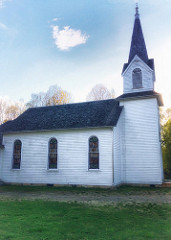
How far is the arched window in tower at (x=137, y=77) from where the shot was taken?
69.6 ft

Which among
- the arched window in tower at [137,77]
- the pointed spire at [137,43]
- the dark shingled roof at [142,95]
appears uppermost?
the pointed spire at [137,43]

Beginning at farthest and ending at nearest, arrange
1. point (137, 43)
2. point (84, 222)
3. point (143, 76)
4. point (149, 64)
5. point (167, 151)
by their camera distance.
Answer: point (167, 151) < point (137, 43) < point (149, 64) < point (143, 76) < point (84, 222)

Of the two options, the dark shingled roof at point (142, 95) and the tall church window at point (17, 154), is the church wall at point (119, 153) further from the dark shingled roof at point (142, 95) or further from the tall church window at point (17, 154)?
the tall church window at point (17, 154)

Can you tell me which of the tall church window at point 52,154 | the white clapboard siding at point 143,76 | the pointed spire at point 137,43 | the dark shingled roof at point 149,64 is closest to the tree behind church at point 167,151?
the white clapboard siding at point 143,76

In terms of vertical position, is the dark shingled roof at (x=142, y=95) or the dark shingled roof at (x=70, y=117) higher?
the dark shingled roof at (x=142, y=95)

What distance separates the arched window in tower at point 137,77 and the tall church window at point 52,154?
385 inches

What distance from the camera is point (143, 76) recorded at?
2109 centimetres

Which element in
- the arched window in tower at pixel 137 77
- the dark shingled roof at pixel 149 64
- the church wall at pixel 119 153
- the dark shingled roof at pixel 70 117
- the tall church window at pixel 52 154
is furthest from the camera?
the dark shingled roof at pixel 149 64

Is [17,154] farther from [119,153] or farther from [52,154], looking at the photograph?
[119,153]

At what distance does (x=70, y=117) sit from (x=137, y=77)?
790 centimetres

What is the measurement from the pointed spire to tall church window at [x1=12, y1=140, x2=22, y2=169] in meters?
14.6

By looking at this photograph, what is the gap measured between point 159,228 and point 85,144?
12.3 meters

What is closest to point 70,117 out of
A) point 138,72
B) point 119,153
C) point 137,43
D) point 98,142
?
point 98,142

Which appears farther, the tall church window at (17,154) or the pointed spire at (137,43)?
the pointed spire at (137,43)
